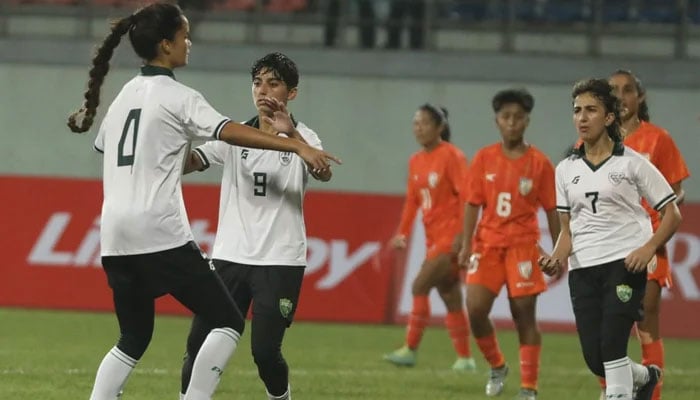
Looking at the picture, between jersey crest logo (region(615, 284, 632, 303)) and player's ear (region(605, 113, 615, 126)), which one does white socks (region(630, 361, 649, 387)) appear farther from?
player's ear (region(605, 113, 615, 126))

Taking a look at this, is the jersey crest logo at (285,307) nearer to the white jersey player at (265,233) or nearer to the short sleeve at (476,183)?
the white jersey player at (265,233)

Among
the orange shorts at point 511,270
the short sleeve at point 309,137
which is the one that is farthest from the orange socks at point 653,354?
the short sleeve at point 309,137

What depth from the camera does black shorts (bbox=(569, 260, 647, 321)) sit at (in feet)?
24.5

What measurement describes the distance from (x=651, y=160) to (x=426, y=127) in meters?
3.27

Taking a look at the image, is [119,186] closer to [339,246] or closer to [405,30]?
[339,246]

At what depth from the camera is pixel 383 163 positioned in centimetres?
1964

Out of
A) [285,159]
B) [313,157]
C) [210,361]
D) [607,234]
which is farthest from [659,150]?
[210,361]

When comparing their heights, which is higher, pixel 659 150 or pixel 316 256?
pixel 659 150

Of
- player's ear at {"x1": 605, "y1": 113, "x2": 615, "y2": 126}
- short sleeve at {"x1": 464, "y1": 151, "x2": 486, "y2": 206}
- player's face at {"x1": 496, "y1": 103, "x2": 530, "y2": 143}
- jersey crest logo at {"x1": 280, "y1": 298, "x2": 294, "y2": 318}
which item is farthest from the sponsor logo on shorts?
jersey crest logo at {"x1": 280, "y1": 298, "x2": 294, "y2": 318}

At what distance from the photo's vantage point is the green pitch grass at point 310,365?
9375 mm

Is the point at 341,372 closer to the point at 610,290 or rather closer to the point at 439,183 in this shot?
the point at 439,183

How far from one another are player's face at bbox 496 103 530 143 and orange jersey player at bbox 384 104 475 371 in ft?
6.67

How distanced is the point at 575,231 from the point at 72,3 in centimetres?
1429

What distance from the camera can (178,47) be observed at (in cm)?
641
